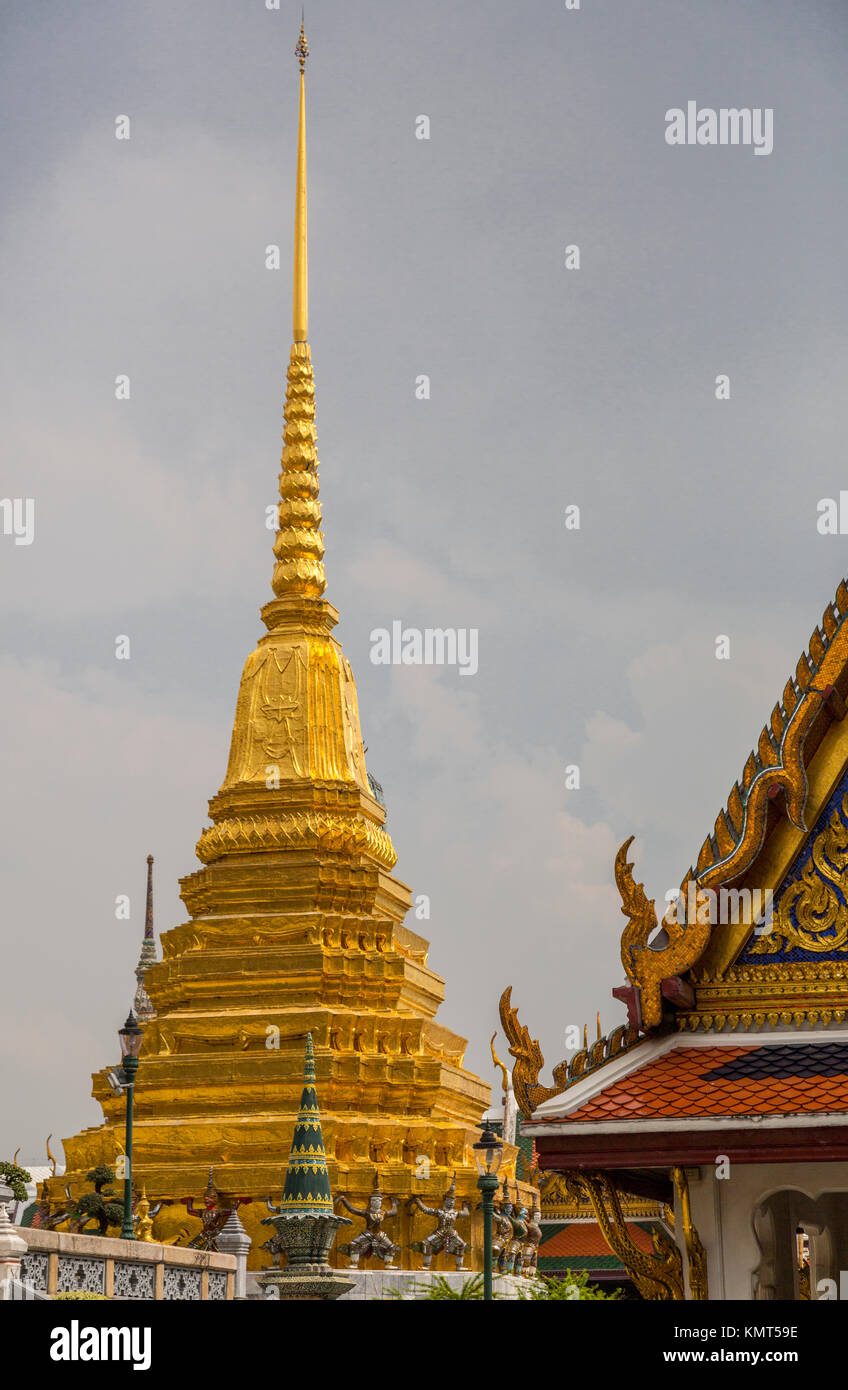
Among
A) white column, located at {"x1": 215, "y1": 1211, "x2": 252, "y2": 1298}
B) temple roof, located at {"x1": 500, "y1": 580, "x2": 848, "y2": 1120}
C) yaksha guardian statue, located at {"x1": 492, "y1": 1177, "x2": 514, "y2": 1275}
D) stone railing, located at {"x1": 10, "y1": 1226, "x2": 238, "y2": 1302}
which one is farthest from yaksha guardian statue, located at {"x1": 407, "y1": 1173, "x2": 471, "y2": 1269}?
temple roof, located at {"x1": 500, "y1": 580, "x2": 848, "y2": 1120}

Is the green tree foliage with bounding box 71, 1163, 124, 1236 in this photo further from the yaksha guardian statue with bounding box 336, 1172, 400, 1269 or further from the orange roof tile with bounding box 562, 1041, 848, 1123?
the orange roof tile with bounding box 562, 1041, 848, 1123

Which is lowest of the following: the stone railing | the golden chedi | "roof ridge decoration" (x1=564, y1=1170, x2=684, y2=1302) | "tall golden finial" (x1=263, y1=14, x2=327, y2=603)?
"roof ridge decoration" (x1=564, y1=1170, x2=684, y2=1302)

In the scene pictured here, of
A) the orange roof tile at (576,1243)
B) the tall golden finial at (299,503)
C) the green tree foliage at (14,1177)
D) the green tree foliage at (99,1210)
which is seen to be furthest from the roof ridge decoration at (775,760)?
the tall golden finial at (299,503)

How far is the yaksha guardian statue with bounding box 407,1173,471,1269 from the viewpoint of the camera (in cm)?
3095

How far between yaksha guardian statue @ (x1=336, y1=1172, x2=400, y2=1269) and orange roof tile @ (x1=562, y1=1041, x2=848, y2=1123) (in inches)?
937

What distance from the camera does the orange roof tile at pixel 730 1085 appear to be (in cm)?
714

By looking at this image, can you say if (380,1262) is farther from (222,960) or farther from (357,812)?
(357,812)

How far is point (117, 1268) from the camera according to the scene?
15.4 metres

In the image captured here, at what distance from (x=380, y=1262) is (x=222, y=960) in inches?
239

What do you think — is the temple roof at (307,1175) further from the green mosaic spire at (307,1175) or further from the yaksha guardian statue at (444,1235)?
the yaksha guardian statue at (444,1235)

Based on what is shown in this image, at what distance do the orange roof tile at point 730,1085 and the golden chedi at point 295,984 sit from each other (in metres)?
23.8

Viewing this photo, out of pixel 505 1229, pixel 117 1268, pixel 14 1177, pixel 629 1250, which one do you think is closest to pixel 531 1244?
pixel 505 1229
